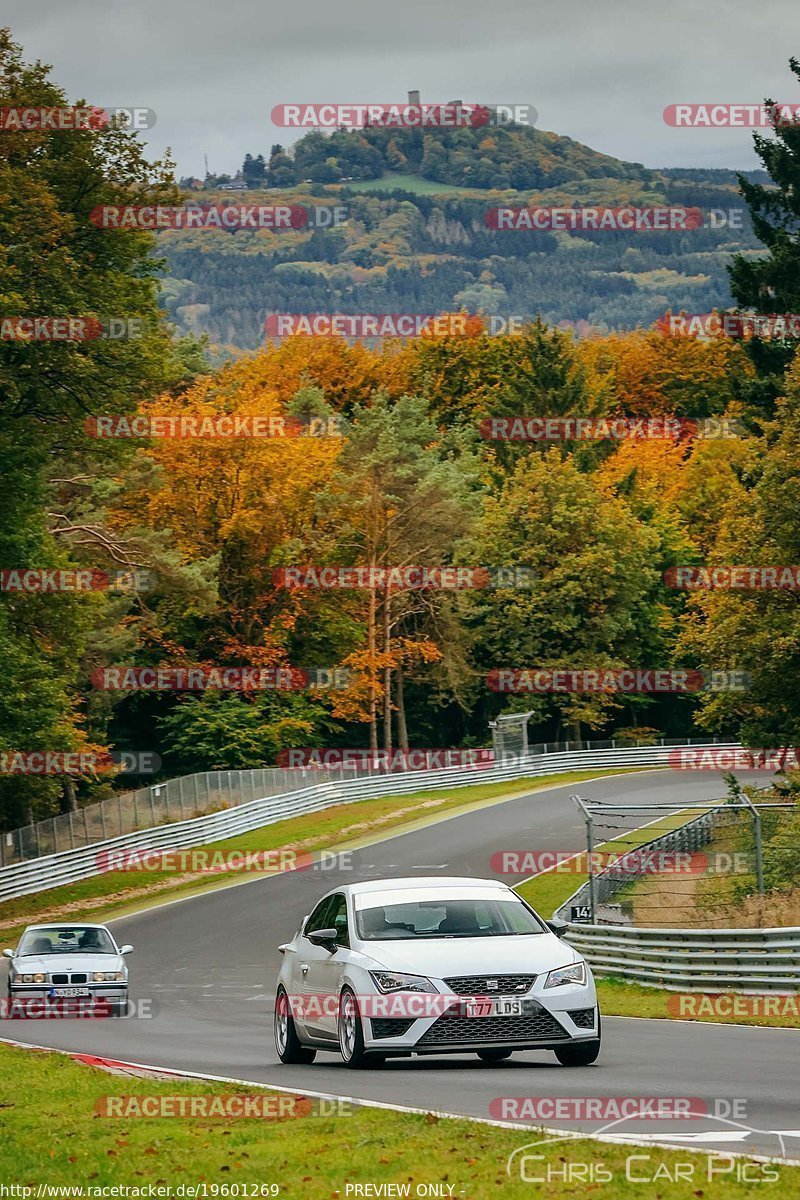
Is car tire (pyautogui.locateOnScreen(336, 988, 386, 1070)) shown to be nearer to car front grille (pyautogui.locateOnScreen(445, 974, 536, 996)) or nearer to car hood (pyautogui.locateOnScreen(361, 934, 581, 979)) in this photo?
car hood (pyautogui.locateOnScreen(361, 934, 581, 979))

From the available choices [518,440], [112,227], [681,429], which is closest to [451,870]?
[112,227]

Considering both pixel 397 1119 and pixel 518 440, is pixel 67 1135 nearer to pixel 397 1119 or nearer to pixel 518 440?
pixel 397 1119

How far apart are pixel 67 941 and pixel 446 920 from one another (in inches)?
452

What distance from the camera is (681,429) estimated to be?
105 metres

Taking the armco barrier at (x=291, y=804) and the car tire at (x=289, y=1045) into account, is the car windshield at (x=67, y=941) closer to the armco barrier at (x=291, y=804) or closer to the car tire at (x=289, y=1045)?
the car tire at (x=289, y=1045)

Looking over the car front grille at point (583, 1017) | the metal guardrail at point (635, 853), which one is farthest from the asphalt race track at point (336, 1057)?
the metal guardrail at point (635, 853)

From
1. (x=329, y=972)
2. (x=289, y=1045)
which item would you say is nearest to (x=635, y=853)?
(x=289, y=1045)

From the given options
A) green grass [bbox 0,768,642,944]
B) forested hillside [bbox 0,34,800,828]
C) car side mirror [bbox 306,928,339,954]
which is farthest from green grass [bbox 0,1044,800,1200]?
green grass [bbox 0,768,642,944]

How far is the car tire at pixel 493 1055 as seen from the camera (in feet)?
45.3

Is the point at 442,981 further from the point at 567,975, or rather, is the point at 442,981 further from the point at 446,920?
the point at 446,920

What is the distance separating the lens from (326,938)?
49.0 feet

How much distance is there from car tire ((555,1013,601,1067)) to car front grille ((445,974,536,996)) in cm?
66

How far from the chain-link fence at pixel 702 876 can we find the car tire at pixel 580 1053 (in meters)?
9.04

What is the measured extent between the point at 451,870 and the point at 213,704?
2680 cm
